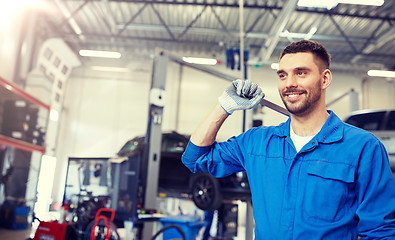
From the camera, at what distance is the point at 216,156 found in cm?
183

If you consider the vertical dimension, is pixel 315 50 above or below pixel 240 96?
above

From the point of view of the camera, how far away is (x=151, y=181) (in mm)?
3914

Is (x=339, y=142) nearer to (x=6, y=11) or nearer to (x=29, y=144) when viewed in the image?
(x=29, y=144)

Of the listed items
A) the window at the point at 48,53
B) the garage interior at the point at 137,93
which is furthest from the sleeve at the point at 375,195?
the window at the point at 48,53

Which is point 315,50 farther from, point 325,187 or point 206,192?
point 206,192

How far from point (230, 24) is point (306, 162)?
9.33 metres

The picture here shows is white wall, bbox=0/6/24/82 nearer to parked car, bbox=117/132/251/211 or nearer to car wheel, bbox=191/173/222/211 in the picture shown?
parked car, bbox=117/132/251/211

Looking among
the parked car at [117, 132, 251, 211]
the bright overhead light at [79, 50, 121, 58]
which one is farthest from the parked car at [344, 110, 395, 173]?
the bright overhead light at [79, 50, 121, 58]

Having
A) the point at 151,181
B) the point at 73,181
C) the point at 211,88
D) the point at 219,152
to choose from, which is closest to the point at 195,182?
the point at 151,181

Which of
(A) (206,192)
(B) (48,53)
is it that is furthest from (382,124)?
(B) (48,53)

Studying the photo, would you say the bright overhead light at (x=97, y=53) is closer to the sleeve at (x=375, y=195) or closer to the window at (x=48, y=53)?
the window at (x=48, y=53)

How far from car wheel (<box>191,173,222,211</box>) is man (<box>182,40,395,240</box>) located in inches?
123

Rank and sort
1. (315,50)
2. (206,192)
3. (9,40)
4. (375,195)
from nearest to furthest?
1. (375,195)
2. (315,50)
3. (206,192)
4. (9,40)

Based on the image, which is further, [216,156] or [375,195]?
Result: [216,156]
